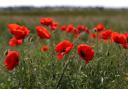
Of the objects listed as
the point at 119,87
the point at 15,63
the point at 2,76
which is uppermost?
the point at 15,63

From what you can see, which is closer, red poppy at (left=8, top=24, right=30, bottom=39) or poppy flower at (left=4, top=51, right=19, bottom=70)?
poppy flower at (left=4, top=51, right=19, bottom=70)

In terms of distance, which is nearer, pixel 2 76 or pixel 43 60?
pixel 43 60

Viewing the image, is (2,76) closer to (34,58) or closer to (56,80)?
(34,58)

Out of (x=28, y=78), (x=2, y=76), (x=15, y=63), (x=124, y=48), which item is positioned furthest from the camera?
(x=2, y=76)

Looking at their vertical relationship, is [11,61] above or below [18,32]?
below

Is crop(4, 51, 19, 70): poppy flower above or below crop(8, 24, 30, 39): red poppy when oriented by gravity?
below

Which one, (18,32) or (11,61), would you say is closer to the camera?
(11,61)

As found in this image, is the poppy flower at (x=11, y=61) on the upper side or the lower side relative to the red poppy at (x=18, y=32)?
lower

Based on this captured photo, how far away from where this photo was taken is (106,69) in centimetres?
416

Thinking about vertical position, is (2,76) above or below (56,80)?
below

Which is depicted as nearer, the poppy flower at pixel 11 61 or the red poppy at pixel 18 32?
the poppy flower at pixel 11 61

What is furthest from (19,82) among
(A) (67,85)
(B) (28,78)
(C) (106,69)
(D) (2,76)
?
(D) (2,76)

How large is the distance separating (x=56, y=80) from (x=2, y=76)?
1.70 metres

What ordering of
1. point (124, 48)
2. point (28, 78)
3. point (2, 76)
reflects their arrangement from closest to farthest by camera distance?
point (28, 78), point (124, 48), point (2, 76)
